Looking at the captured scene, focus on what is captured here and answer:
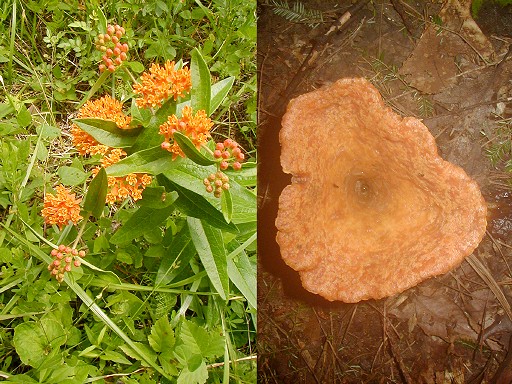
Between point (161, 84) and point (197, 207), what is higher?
point (161, 84)

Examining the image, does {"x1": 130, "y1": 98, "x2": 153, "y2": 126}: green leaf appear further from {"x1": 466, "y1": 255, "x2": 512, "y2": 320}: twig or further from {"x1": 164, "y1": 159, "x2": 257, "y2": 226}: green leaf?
{"x1": 466, "y1": 255, "x2": 512, "y2": 320}: twig

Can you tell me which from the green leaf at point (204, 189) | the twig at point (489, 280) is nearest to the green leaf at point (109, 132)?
the green leaf at point (204, 189)

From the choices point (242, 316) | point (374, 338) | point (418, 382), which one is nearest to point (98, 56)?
point (242, 316)

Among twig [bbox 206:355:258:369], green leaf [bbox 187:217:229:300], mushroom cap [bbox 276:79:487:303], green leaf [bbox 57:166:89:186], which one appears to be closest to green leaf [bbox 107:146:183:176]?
green leaf [bbox 187:217:229:300]

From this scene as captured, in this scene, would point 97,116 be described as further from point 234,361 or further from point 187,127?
point 234,361

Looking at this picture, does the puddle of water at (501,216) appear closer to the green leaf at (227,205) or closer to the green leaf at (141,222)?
the green leaf at (227,205)

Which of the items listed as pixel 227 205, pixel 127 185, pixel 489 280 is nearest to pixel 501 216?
pixel 489 280
